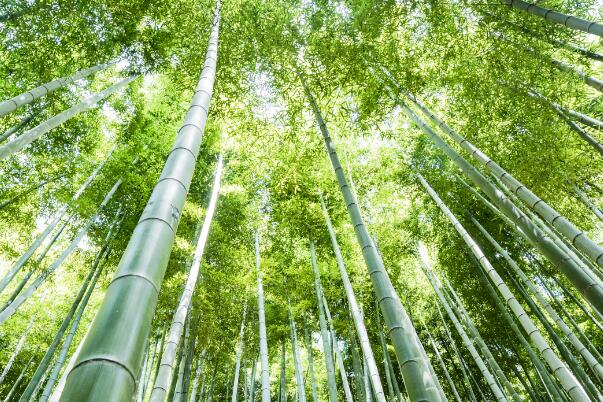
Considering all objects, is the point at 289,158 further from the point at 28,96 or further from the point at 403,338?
the point at 403,338

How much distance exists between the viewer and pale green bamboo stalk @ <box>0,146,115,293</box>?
16.4ft

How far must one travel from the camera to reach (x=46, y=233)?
17.4 feet

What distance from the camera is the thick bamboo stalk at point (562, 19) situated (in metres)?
2.71

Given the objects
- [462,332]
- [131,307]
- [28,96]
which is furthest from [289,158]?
[462,332]

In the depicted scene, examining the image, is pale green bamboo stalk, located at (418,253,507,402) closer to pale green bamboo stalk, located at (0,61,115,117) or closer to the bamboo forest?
the bamboo forest

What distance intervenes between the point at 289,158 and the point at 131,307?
150 inches

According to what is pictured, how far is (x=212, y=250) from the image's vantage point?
701cm

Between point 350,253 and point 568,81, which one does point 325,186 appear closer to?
point 350,253

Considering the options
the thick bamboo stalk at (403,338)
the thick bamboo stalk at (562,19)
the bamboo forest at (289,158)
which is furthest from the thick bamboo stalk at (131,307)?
the thick bamboo stalk at (562,19)

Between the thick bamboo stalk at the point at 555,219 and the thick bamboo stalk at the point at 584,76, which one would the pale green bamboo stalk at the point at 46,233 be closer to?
the thick bamboo stalk at the point at 555,219

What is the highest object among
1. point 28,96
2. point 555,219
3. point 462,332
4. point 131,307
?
point 28,96

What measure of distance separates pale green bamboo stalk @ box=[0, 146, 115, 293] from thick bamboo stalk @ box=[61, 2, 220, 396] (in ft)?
16.8

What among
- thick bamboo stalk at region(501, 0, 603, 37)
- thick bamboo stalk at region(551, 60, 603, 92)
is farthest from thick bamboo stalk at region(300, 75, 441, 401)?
thick bamboo stalk at region(551, 60, 603, 92)

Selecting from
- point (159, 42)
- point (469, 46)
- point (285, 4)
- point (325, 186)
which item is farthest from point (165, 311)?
point (469, 46)
